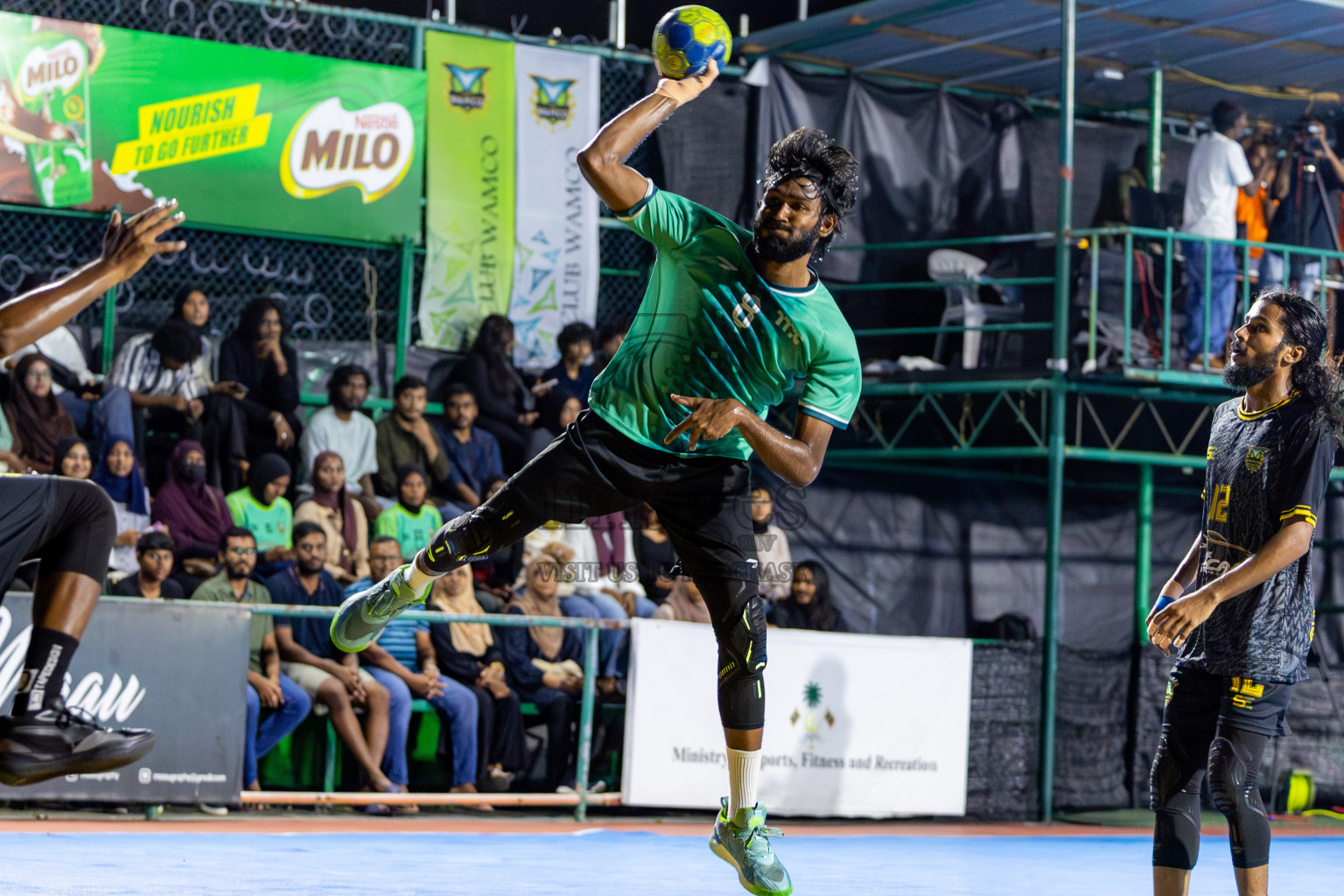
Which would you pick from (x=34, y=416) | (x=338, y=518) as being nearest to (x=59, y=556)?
(x=34, y=416)

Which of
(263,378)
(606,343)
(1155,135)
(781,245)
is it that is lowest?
(263,378)

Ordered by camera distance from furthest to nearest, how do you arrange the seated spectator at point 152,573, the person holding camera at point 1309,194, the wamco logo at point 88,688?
the person holding camera at point 1309,194 < the seated spectator at point 152,573 < the wamco logo at point 88,688

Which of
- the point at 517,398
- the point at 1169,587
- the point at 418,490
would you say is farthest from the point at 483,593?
the point at 1169,587

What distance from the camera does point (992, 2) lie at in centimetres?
1434

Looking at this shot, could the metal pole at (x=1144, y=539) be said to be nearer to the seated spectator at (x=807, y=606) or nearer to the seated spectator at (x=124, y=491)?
the seated spectator at (x=807, y=606)

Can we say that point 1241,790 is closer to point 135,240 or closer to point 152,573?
point 135,240

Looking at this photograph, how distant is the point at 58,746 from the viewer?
5.25 metres

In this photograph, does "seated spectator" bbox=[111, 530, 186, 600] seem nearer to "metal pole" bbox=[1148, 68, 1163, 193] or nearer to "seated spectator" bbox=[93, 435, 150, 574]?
"seated spectator" bbox=[93, 435, 150, 574]

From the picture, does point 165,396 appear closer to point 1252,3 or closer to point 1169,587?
point 1169,587

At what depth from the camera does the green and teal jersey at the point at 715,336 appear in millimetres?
5863

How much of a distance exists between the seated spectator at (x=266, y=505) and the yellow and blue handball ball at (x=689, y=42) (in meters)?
6.59

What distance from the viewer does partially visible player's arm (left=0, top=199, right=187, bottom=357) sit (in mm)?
4953

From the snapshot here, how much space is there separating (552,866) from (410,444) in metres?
4.89

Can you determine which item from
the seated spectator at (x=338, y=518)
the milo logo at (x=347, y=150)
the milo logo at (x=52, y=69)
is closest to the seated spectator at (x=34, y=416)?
the seated spectator at (x=338, y=518)
